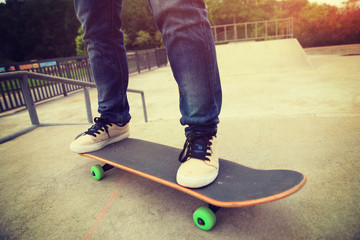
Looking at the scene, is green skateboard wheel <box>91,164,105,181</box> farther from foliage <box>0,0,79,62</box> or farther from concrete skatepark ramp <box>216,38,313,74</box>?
foliage <box>0,0,79,62</box>

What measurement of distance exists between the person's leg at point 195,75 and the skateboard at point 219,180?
0.21 feet

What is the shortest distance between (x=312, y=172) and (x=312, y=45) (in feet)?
74.1

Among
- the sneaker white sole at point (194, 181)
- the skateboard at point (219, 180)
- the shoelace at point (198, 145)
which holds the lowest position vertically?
the skateboard at point (219, 180)

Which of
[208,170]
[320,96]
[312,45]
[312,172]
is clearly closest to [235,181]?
[208,170]

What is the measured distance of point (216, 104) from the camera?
40.3 inches

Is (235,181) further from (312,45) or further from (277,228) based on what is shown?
(312,45)

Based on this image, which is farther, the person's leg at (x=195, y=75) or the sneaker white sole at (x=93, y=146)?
the sneaker white sole at (x=93, y=146)

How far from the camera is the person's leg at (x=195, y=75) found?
3.02ft

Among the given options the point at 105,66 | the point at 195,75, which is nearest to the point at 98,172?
the point at 105,66

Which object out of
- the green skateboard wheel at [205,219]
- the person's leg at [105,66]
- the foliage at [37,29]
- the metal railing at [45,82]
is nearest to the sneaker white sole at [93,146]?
the person's leg at [105,66]

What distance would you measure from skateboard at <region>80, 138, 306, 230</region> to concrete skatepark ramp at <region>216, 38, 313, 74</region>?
719 centimetres

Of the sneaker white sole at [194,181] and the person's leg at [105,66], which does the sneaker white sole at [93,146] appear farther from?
the sneaker white sole at [194,181]

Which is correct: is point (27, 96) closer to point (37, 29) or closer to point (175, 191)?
point (175, 191)

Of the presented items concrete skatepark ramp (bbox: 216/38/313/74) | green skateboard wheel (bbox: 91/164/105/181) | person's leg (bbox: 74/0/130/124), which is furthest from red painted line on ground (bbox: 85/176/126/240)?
concrete skatepark ramp (bbox: 216/38/313/74)
